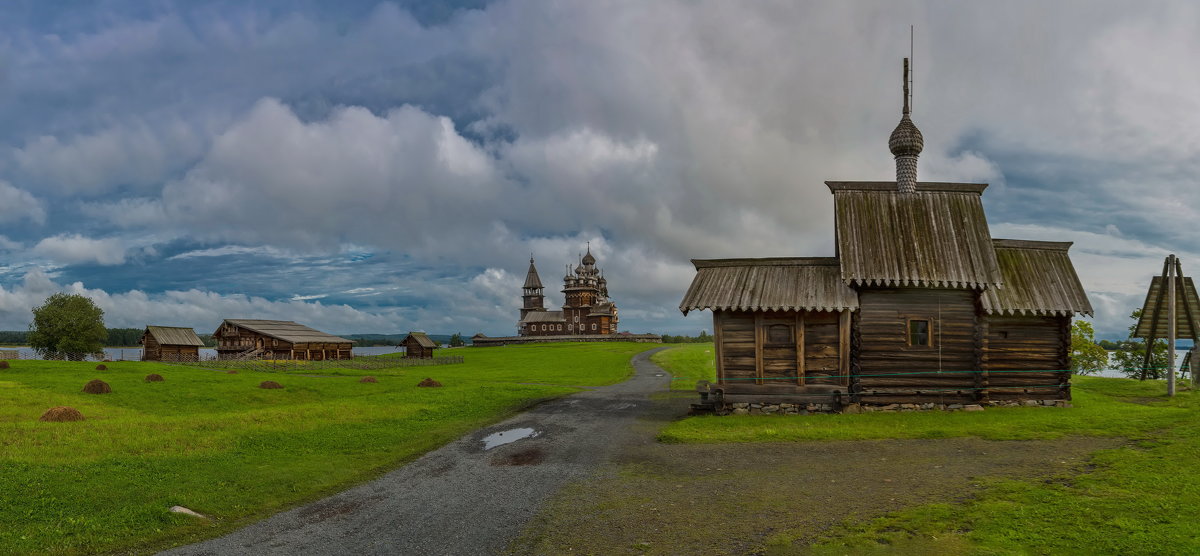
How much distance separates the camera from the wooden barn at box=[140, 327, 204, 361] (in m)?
72.6

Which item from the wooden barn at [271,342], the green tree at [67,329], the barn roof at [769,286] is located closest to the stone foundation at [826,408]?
the barn roof at [769,286]

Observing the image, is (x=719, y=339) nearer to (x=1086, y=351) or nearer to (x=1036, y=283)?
(x=1036, y=283)

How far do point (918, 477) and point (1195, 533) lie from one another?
5.00m

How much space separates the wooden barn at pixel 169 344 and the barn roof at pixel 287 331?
7614 millimetres

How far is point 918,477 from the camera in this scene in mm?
14109

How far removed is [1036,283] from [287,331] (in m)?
74.9

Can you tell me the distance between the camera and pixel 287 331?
2908 inches

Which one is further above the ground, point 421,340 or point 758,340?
point 758,340

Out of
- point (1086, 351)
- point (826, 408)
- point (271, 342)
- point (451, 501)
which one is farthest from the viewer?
point (271, 342)

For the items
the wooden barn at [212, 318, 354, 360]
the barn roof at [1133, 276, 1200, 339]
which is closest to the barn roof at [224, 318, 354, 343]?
the wooden barn at [212, 318, 354, 360]

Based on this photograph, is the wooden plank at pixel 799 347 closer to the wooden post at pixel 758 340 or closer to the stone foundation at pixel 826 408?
the stone foundation at pixel 826 408

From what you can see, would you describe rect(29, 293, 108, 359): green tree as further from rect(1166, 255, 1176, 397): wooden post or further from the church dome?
rect(1166, 255, 1176, 397): wooden post

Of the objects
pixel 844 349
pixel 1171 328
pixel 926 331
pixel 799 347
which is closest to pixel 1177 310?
pixel 1171 328

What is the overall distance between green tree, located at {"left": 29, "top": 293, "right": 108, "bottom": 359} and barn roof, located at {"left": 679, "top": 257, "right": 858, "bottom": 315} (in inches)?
3379
